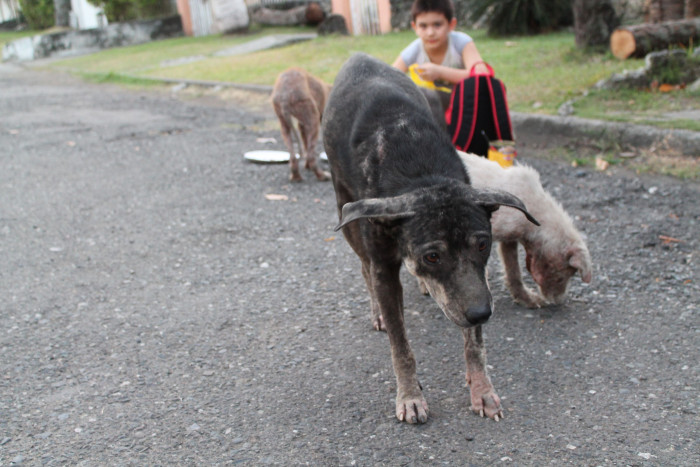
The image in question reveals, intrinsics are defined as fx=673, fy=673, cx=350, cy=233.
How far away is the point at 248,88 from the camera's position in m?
12.6

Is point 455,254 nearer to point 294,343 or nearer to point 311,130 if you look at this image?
point 294,343

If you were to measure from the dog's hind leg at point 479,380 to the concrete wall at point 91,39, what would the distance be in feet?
90.2

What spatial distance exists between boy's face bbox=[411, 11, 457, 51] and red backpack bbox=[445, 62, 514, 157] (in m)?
0.56

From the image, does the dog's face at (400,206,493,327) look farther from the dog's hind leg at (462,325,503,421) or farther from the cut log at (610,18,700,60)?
the cut log at (610,18,700,60)

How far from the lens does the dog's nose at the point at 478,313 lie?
2814mm

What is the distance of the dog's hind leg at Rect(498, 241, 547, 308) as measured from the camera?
4.29 m

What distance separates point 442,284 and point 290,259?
239 cm

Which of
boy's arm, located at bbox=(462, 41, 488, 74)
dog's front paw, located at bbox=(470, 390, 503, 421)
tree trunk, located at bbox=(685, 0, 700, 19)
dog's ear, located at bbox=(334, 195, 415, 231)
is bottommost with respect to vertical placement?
dog's front paw, located at bbox=(470, 390, 503, 421)

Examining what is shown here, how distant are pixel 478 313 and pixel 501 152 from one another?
317cm

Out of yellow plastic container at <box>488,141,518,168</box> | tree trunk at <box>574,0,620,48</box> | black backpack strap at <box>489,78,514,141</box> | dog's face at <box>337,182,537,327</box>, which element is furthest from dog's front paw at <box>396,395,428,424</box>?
tree trunk at <box>574,0,620,48</box>

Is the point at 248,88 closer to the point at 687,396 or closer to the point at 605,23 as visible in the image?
the point at 605,23

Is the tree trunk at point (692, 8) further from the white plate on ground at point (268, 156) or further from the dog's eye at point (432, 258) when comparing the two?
the dog's eye at point (432, 258)

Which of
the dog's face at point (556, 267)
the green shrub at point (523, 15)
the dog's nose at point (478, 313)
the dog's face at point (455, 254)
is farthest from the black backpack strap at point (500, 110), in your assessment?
the green shrub at point (523, 15)

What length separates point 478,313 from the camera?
2814 millimetres
